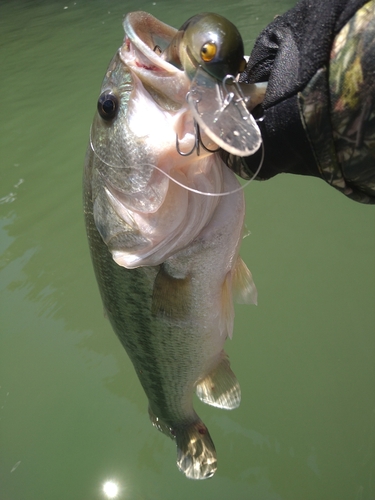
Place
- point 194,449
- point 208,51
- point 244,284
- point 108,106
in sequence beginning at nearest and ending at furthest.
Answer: point 208,51, point 108,106, point 244,284, point 194,449

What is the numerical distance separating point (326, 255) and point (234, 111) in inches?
108

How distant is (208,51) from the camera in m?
1.00

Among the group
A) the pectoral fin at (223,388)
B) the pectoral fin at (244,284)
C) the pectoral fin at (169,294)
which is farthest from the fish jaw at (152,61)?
the pectoral fin at (223,388)

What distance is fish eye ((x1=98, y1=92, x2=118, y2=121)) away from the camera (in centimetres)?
130

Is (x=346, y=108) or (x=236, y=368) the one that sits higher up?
(x=346, y=108)

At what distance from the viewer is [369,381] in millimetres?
2844

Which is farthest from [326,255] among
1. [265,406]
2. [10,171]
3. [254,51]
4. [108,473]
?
[10,171]

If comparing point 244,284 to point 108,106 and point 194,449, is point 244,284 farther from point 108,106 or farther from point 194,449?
point 194,449

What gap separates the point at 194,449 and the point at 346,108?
5.71 feet

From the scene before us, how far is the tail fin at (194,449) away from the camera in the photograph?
2162 mm

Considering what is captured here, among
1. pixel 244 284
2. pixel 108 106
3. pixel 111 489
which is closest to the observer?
pixel 108 106

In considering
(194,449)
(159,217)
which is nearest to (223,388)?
(194,449)

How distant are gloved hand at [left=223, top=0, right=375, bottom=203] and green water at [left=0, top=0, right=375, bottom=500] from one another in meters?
1.98

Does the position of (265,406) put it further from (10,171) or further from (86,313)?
(10,171)
